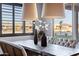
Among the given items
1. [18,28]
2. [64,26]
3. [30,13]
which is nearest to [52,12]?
[64,26]

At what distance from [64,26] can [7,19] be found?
2.22 ft

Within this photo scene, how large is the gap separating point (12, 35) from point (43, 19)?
0.48 meters

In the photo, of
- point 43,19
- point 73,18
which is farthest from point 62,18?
point 43,19

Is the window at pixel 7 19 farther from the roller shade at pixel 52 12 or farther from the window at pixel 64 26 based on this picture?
the window at pixel 64 26

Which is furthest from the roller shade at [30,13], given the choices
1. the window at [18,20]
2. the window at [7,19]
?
A: the window at [7,19]

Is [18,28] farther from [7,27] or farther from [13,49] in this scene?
[13,49]

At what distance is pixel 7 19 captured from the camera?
167cm

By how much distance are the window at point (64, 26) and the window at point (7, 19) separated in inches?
21.0

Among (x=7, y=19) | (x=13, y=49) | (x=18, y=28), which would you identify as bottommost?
(x=13, y=49)

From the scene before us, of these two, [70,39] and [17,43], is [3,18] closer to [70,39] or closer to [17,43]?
[17,43]

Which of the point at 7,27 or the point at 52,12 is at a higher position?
the point at 52,12

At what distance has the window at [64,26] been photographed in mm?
1664

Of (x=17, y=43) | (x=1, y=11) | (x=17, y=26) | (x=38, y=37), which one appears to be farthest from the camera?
(x=38, y=37)

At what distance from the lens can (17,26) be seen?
1627 millimetres
